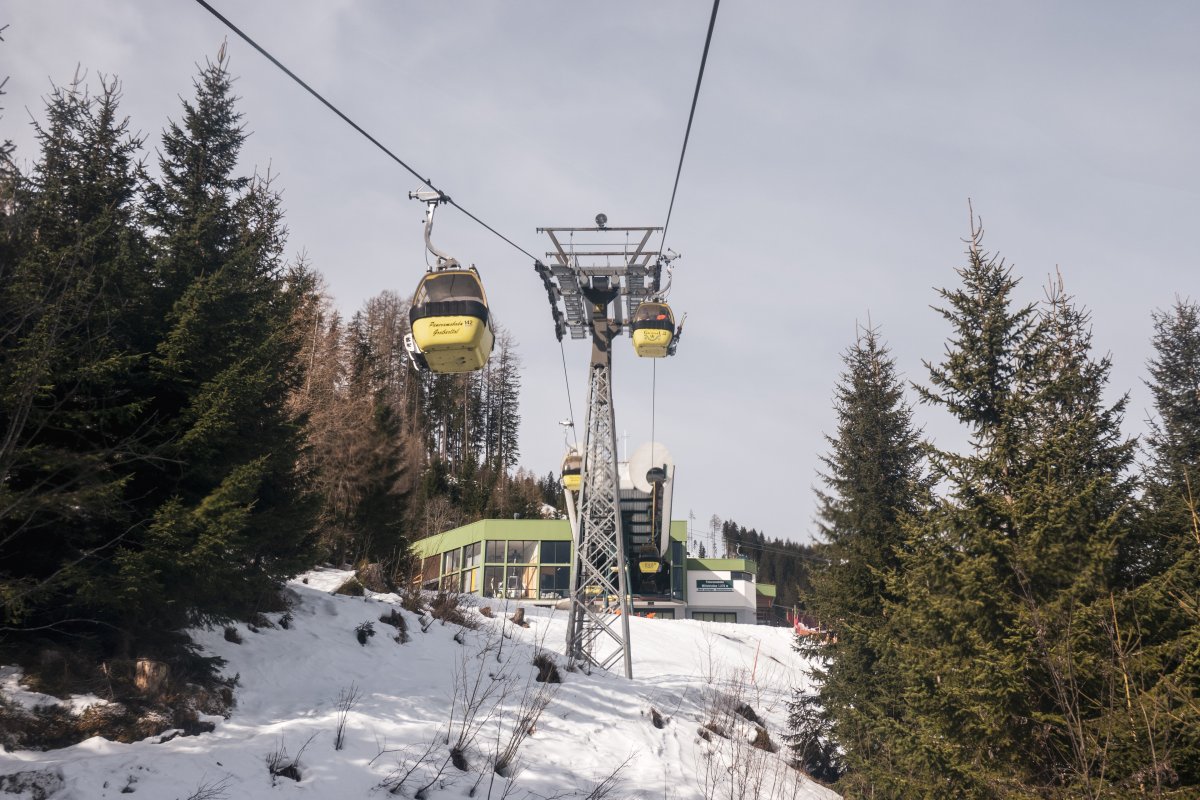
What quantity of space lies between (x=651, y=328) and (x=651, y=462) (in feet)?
49.2

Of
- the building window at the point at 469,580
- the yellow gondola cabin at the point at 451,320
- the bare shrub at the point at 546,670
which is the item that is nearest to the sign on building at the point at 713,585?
the building window at the point at 469,580

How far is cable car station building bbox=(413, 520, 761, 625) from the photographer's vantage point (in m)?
47.8

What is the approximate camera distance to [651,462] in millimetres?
33969

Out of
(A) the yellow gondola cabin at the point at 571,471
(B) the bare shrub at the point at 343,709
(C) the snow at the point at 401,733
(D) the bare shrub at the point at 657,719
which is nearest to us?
(C) the snow at the point at 401,733

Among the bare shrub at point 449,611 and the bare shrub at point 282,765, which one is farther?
the bare shrub at point 449,611

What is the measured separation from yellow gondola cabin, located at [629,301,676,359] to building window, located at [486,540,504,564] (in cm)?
3221

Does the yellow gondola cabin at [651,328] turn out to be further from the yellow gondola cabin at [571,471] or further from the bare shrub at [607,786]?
the yellow gondola cabin at [571,471]

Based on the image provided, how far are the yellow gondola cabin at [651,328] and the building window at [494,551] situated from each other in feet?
106

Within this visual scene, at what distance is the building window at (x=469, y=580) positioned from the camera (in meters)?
49.9

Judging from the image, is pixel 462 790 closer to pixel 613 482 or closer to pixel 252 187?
pixel 613 482

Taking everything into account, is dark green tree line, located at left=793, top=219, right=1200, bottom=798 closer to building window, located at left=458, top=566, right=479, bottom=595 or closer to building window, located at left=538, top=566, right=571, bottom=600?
building window, located at left=538, top=566, right=571, bottom=600

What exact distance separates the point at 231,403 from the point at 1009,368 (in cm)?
1299

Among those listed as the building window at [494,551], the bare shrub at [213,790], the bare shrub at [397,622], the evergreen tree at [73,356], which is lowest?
the bare shrub at [213,790]

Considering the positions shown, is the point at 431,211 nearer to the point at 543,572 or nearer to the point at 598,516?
the point at 598,516
